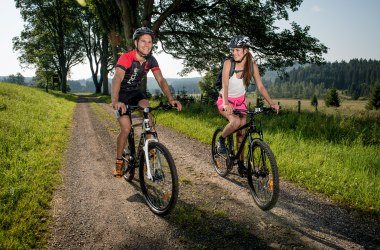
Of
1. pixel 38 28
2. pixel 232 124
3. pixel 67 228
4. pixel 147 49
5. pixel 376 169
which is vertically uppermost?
pixel 38 28

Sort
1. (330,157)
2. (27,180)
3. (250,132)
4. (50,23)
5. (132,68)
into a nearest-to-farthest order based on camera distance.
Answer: (250,132) → (132,68) → (27,180) → (330,157) → (50,23)

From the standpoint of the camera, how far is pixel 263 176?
409 cm

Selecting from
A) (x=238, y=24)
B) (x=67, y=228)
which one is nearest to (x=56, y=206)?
(x=67, y=228)

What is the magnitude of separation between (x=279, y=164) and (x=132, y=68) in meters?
3.79

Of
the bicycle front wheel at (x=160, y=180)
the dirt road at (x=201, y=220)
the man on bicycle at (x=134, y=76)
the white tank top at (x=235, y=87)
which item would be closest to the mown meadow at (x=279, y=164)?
the dirt road at (x=201, y=220)

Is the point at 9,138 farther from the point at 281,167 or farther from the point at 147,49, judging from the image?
the point at 281,167

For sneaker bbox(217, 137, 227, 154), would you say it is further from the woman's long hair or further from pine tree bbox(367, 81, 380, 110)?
pine tree bbox(367, 81, 380, 110)

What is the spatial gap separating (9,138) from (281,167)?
7.38 m

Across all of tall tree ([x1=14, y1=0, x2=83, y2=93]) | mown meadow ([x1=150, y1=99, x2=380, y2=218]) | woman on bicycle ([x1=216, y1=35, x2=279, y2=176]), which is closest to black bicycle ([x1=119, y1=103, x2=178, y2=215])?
woman on bicycle ([x1=216, y1=35, x2=279, y2=176])

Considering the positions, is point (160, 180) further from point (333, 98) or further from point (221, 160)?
point (333, 98)

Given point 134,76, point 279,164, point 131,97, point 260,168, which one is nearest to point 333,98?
point 279,164

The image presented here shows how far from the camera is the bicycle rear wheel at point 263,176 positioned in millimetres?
3714

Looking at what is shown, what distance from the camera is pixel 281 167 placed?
5.67 m

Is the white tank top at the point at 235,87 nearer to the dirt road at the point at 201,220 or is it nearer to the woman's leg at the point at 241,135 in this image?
the woman's leg at the point at 241,135
